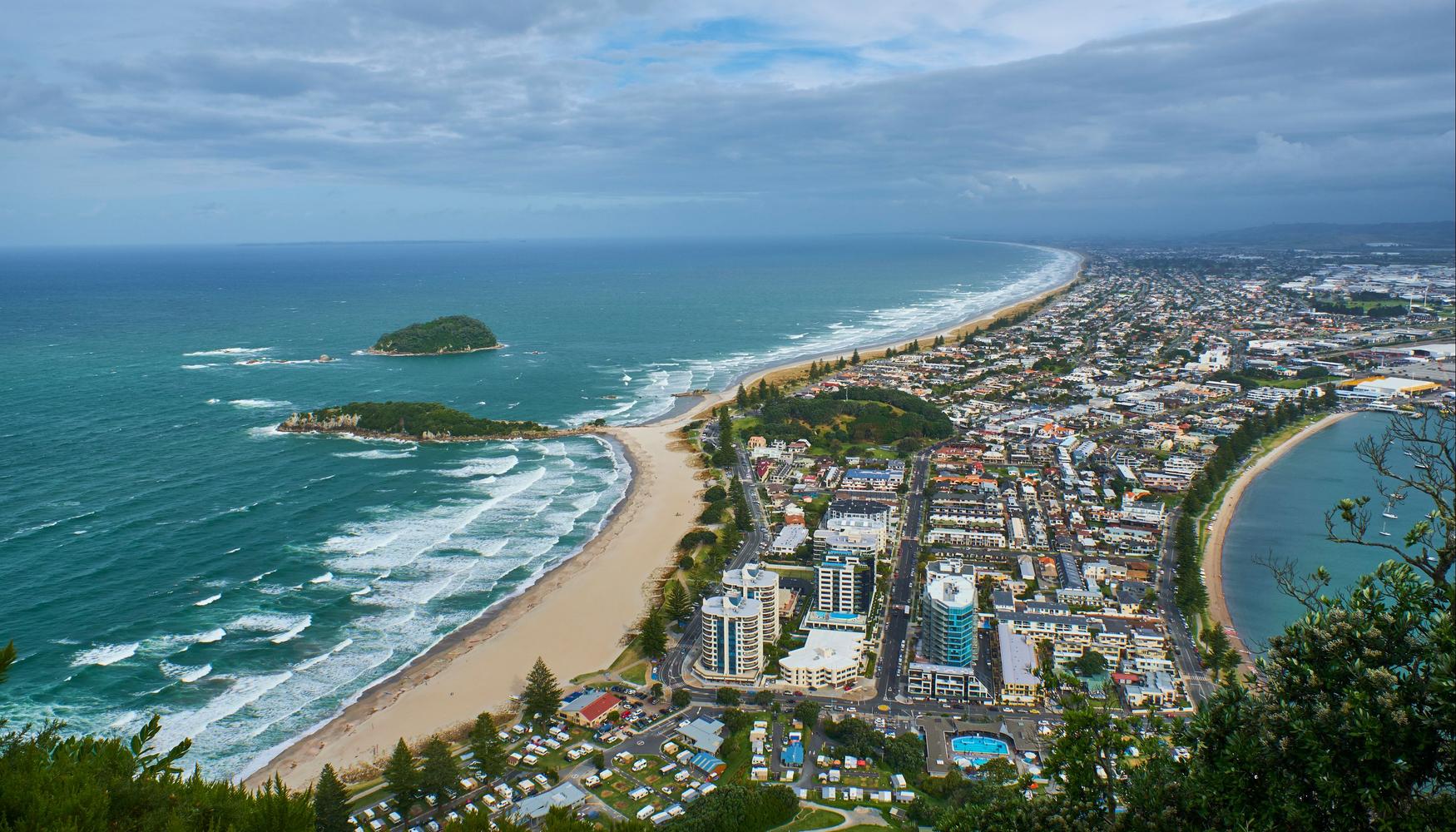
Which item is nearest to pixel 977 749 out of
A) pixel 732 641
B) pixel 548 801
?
pixel 732 641

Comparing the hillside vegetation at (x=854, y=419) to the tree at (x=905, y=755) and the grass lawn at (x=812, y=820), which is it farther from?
the grass lawn at (x=812, y=820)

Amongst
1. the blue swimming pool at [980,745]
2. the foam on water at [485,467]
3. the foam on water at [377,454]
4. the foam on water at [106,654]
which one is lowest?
the blue swimming pool at [980,745]

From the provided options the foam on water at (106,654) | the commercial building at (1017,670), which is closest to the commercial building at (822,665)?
the commercial building at (1017,670)

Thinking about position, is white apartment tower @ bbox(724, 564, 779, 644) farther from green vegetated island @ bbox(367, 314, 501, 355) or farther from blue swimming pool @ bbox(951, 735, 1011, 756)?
green vegetated island @ bbox(367, 314, 501, 355)

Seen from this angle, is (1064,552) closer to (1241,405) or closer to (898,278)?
(1241,405)

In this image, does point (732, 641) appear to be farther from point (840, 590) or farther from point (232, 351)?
point (232, 351)

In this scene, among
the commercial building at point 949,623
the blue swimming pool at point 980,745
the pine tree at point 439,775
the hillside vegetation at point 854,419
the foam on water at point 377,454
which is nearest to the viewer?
the pine tree at point 439,775

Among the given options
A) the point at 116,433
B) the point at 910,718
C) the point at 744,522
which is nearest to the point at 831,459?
the point at 744,522
